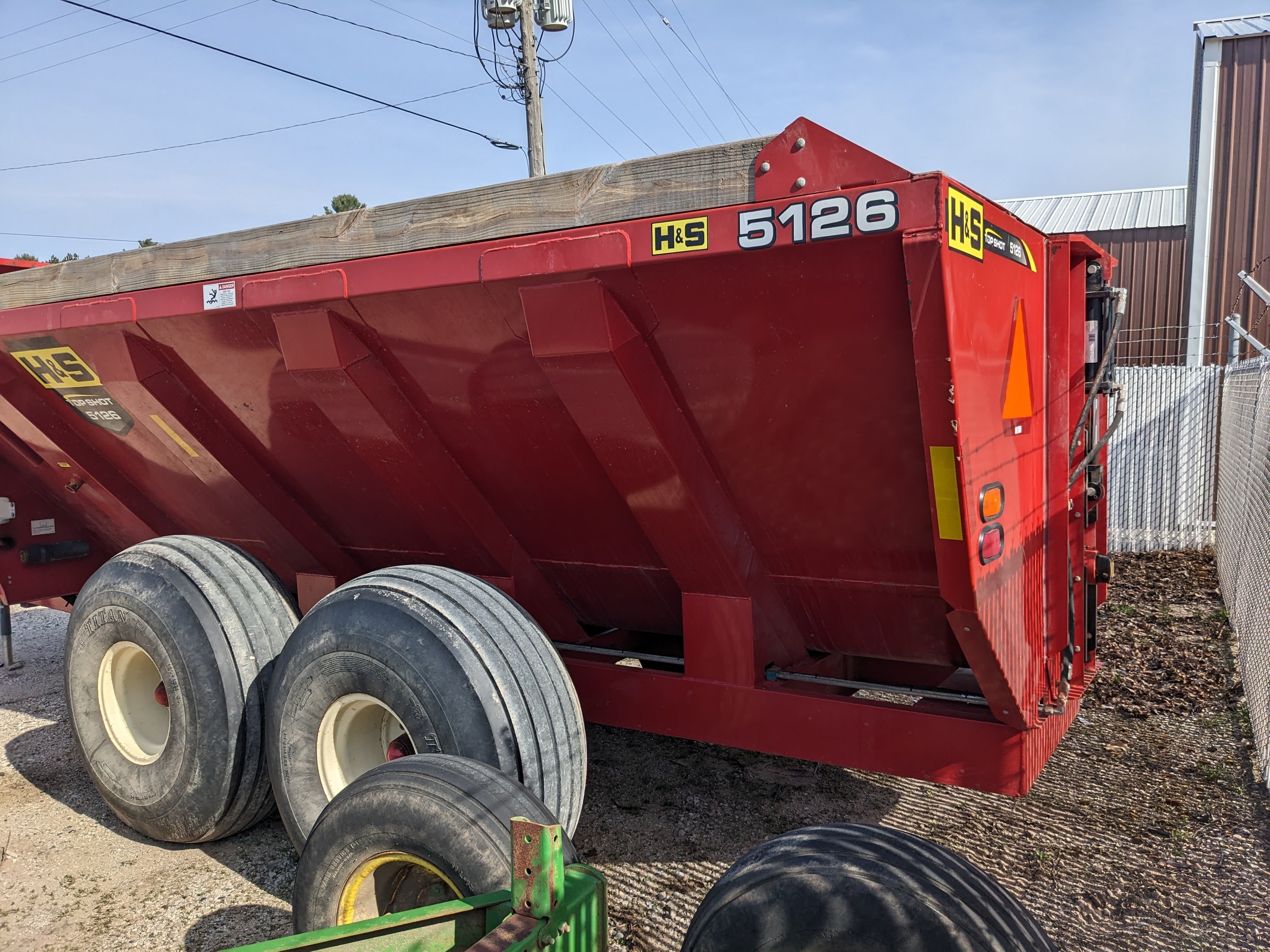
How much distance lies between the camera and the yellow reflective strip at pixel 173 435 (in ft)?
13.1

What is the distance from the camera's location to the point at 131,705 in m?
4.00

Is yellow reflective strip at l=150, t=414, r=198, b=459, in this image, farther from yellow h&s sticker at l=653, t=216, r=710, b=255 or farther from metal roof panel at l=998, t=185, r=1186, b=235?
metal roof panel at l=998, t=185, r=1186, b=235

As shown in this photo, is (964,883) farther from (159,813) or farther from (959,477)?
(159,813)

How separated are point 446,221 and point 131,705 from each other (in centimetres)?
256

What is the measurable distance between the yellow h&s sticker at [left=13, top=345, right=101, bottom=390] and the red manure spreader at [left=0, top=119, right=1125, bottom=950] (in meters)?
0.02

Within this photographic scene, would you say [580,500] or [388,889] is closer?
[388,889]

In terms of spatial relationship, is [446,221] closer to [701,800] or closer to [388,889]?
[388,889]

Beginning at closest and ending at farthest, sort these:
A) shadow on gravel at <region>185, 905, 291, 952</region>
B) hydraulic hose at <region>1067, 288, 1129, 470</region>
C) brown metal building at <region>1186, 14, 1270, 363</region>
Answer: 1. shadow on gravel at <region>185, 905, 291, 952</region>
2. hydraulic hose at <region>1067, 288, 1129, 470</region>
3. brown metal building at <region>1186, 14, 1270, 363</region>

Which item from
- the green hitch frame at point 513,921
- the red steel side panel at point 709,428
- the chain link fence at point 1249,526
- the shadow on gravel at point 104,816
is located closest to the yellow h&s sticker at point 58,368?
the red steel side panel at point 709,428

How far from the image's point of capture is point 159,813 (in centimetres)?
365

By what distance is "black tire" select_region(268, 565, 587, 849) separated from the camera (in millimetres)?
2826

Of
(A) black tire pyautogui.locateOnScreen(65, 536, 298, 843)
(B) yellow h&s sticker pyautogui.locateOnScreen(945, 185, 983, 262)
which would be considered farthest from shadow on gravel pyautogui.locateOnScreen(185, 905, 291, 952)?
(B) yellow h&s sticker pyautogui.locateOnScreen(945, 185, 983, 262)

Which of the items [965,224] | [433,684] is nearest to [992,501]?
[965,224]

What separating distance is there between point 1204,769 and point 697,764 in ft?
7.87
